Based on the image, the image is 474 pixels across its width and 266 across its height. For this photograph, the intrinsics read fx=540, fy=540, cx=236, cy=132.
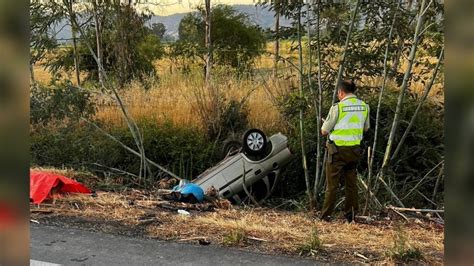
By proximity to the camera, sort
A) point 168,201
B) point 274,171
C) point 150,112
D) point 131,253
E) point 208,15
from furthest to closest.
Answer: point 208,15 → point 150,112 → point 274,171 → point 168,201 → point 131,253

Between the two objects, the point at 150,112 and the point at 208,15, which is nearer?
the point at 150,112

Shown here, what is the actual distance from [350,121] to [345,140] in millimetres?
257

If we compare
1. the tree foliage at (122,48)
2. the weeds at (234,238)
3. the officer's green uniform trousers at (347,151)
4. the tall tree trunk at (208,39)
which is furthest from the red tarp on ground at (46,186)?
the tall tree trunk at (208,39)

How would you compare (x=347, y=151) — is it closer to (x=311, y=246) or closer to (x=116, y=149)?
(x=311, y=246)

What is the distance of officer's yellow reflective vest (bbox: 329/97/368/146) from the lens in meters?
6.82

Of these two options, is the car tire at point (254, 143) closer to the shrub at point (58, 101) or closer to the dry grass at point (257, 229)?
the dry grass at point (257, 229)

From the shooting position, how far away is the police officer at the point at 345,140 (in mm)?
6840

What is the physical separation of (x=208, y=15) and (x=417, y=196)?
8827mm

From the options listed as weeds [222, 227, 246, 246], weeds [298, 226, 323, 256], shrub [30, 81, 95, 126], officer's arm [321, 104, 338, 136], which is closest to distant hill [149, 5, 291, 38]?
officer's arm [321, 104, 338, 136]

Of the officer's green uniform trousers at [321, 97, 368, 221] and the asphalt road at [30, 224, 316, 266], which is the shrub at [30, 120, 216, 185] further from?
the asphalt road at [30, 224, 316, 266]

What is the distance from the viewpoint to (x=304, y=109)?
8.35 meters

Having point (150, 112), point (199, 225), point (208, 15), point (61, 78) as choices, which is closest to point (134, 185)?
point (61, 78)

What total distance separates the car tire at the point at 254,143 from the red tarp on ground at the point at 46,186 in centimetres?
302
